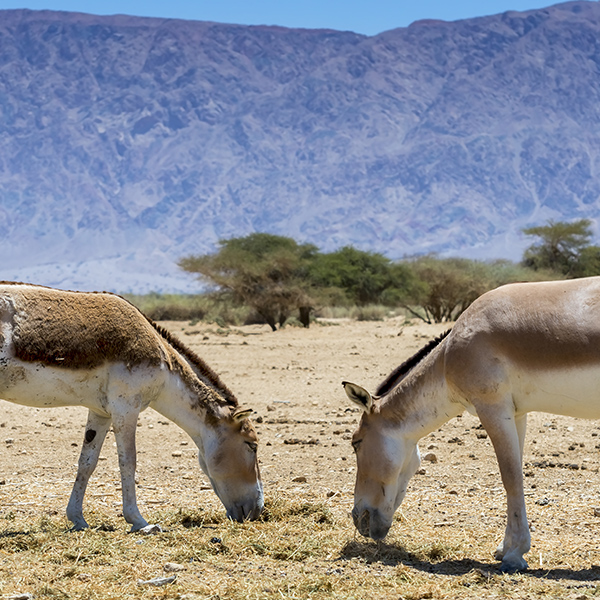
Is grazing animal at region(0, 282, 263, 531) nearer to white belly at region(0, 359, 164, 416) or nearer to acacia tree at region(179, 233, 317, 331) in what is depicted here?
white belly at region(0, 359, 164, 416)

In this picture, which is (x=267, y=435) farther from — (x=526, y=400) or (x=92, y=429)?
(x=526, y=400)

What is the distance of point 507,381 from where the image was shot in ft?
21.7

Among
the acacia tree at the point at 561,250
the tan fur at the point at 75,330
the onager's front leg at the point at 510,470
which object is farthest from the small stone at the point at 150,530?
the acacia tree at the point at 561,250

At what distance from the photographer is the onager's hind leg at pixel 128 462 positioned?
7691 millimetres

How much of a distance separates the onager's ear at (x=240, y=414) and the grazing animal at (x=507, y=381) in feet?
3.86

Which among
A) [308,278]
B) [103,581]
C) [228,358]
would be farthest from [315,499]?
[308,278]

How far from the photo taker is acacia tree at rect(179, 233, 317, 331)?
39531 mm

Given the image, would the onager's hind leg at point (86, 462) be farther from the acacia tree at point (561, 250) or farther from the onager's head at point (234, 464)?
the acacia tree at point (561, 250)

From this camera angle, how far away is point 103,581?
20.5 ft

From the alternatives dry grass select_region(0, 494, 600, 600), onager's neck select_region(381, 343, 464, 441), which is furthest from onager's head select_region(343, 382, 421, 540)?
dry grass select_region(0, 494, 600, 600)

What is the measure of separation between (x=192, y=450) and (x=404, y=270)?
43.7 meters

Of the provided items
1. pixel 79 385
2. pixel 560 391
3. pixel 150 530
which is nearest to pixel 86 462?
pixel 79 385

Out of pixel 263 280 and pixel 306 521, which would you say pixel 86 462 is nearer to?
pixel 306 521

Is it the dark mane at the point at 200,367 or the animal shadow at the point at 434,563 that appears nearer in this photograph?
the animal shadow at the point at 434,563
